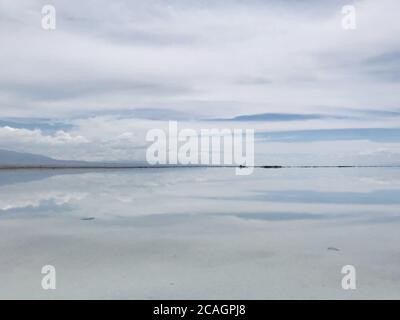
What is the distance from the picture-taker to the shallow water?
578 centimetres

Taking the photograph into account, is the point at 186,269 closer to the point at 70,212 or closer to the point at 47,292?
the point at 47,292

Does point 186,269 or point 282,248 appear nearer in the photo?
point 186,269

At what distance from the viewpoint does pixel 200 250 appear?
7.95 meters

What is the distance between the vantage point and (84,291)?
564 cm

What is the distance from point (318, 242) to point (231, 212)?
4581 millimetres

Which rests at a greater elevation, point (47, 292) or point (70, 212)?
point (70, 212)

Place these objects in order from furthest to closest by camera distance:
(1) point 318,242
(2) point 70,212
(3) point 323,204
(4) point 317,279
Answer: (3) point 323,204
(2) point 70,212
(1) point 318,242
(4) point 317,279

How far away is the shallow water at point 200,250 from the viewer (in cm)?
578
